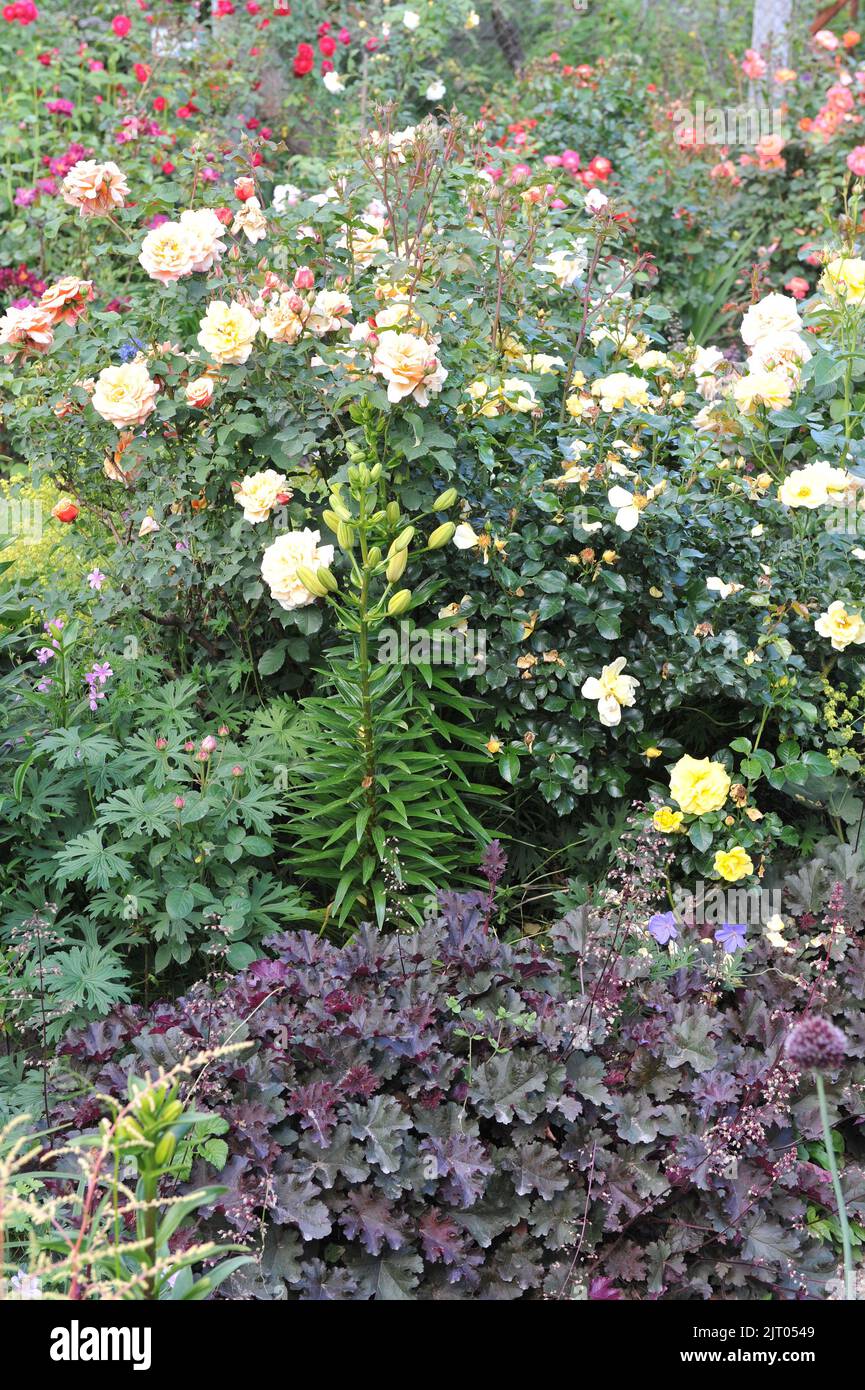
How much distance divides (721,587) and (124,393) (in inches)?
58.2

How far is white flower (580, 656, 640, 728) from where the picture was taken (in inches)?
121

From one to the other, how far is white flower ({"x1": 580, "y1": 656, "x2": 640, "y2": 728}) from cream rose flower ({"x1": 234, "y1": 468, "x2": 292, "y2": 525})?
0.85 metres

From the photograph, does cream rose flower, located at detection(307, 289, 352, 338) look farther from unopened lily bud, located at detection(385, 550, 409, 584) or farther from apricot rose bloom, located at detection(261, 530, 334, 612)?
unopened lily bud, located at detection(385, 550, 409, 584)

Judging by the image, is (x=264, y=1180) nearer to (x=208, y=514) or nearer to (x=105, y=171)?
(x=208, y=514)

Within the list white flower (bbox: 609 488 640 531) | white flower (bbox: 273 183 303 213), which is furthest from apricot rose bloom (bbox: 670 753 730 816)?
white flower (bbox: 273 183 303 213)

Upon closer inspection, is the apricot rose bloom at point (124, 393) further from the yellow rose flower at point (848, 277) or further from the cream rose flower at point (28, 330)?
the yellow rose flower at point (848, 277)

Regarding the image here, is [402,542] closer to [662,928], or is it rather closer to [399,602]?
[399,602]

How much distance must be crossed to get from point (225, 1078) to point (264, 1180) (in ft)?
0.70

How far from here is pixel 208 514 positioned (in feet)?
11.0

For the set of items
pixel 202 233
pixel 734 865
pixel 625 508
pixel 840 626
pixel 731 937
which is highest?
pixel 202 233

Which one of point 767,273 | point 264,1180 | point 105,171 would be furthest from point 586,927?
point 767,273

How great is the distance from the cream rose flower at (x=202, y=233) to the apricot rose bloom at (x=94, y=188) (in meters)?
0.25

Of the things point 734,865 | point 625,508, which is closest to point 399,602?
point 625,508

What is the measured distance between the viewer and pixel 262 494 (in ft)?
10.0
